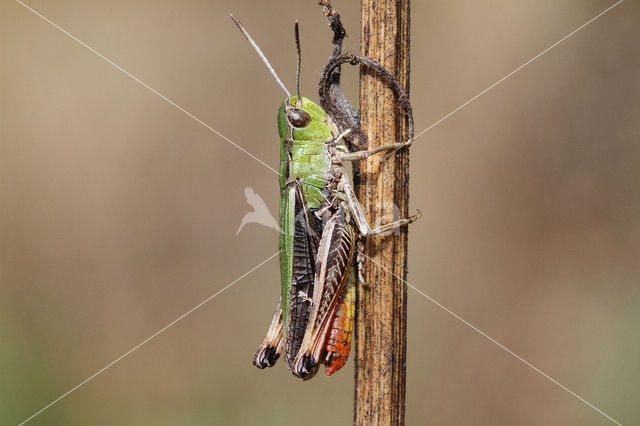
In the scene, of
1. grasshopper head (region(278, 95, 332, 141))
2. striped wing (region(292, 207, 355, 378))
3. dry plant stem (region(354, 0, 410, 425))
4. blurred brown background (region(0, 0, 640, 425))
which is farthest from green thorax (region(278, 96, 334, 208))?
blurred brown background (region(0, 0, 640, 425))

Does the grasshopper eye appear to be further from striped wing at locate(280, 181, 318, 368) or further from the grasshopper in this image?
striped wing at locate(280, 181, 318, 368)

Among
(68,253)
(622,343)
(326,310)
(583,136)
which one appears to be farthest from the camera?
(68,253)

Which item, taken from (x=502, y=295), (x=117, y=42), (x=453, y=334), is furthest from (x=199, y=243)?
(x=502, y=295)

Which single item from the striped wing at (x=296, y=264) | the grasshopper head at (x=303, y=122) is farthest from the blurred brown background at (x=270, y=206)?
the striped wing at (x=296, y=264)

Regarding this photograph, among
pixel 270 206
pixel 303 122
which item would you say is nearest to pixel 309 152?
pixel 303 122

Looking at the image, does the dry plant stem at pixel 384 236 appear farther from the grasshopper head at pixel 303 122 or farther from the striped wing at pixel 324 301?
the grasshopper head at pixel 303 122

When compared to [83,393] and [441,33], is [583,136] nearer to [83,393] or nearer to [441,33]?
[441,33]
